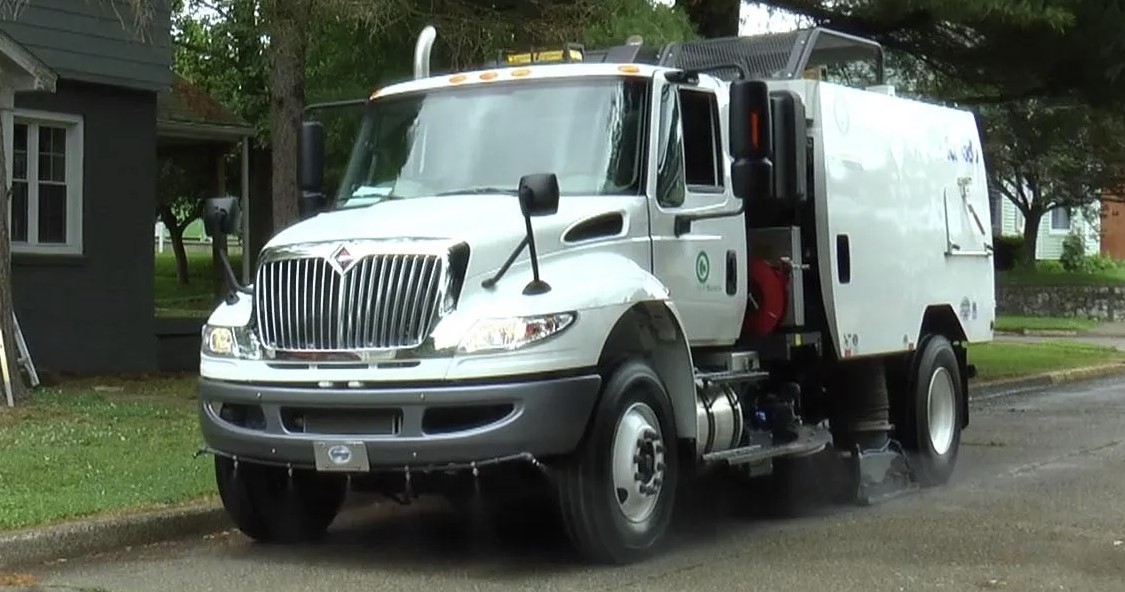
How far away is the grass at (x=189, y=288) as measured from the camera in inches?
1168

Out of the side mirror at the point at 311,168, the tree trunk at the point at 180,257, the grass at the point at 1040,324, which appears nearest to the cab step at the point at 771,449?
the side mirror at the point at 311,168

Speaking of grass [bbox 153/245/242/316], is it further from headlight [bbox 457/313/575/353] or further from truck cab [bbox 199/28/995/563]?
headlight [bbox 457/313/575/353]

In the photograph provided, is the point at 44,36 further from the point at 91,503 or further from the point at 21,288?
the point at 91,503

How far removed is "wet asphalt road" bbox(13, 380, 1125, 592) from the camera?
733 centimetres

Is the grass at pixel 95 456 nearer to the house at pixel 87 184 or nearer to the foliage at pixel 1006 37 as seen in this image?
the house at pixel 87 184

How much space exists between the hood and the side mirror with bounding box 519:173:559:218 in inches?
9.3

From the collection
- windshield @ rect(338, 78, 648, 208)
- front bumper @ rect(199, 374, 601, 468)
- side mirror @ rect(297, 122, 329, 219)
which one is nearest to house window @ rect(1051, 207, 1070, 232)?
side mirror @ rect(297, 122, 329, 219)

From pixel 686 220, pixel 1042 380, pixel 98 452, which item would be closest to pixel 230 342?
pixel 686 220

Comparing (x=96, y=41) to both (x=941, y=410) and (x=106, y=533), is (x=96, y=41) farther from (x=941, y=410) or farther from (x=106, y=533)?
(x=941, y=410)

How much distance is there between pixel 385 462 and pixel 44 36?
1103 centimetres

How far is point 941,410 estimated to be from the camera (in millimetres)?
11289

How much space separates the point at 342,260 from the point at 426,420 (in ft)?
3.01

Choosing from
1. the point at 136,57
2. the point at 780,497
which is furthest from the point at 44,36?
the point at 780,497

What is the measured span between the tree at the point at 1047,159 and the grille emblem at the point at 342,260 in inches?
585
